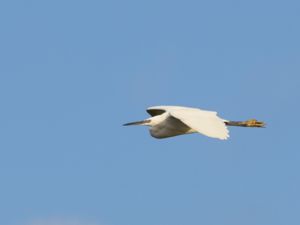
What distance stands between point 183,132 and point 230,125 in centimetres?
317

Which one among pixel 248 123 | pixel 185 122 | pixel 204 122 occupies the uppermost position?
pixel 248 123

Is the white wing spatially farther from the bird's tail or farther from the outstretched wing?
the bird's tail

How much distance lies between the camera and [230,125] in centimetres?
2900

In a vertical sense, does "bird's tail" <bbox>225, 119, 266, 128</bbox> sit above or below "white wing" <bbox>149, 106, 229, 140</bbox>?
above

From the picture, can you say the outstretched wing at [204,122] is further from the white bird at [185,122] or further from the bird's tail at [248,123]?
the bird's tail at [248,123]

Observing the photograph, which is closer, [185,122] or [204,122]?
[204,122]

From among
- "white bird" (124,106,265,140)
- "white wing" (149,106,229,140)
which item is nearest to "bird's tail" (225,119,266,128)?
"white bird" (124,106,265,140)

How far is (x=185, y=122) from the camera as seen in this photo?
22172mm

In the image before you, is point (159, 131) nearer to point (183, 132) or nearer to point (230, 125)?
point (183, 132)

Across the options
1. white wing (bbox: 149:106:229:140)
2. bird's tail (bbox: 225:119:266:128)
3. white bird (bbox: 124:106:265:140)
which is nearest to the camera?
white wing (bbox: 149:106:229:140)

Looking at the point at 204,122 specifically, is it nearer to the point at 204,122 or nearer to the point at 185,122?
the point at 204,122

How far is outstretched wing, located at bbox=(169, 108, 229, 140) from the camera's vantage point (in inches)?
814

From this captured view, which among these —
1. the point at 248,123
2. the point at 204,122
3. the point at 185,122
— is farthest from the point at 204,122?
the point at 248,123

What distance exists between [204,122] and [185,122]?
493mm
